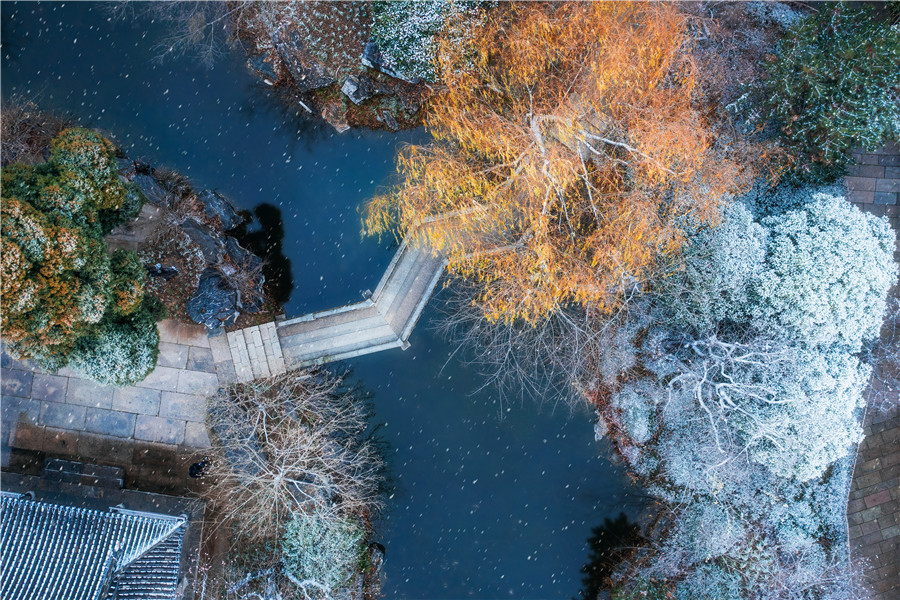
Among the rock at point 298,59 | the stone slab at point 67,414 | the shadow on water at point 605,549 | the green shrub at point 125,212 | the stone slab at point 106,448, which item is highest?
the rock at point 298,59

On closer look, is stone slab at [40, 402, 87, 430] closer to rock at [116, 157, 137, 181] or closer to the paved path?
the paved path

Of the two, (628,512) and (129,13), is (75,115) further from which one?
(628,512)

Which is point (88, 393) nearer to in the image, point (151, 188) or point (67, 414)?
point (67, 414)

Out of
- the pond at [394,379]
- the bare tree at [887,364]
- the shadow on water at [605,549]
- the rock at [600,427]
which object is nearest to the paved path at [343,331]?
the pond at [394,379]

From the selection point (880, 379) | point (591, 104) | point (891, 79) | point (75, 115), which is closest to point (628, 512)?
point (880, 379)

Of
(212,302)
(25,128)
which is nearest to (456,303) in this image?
(212,302)

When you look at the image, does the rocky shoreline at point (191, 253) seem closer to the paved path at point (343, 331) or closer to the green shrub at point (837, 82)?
the paved path at point (343, 331)

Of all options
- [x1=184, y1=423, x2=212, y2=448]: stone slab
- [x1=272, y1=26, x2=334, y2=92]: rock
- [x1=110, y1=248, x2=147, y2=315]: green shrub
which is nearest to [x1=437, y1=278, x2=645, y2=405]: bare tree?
[x1=272, y1=26, x2=334, y2=92]: rock
